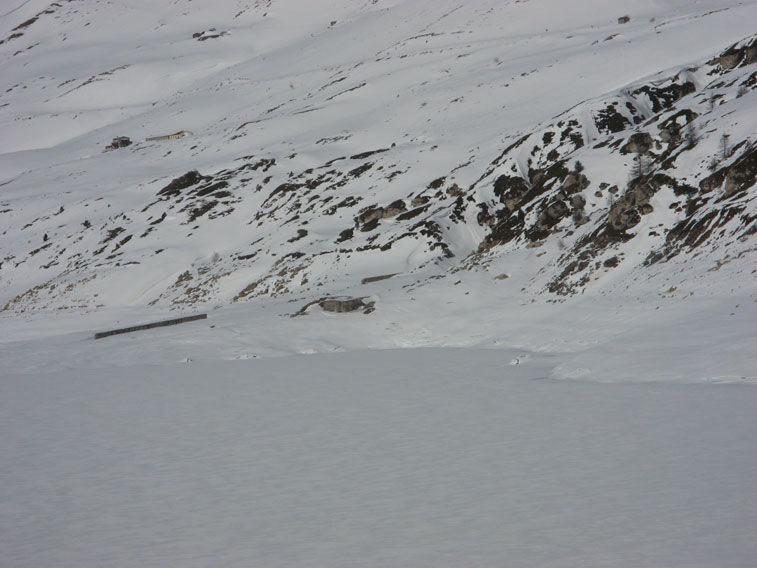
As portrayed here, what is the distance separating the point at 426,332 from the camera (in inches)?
877

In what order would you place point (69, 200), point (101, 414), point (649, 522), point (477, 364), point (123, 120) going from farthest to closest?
point (123, 120), point (69, 200), point (477, 364), point (101, 414), point (649, 522)

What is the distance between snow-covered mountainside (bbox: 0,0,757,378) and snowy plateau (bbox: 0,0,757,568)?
18 cm

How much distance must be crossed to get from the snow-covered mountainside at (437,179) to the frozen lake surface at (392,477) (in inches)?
226

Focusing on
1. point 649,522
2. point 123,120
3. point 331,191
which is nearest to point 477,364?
point 649,522

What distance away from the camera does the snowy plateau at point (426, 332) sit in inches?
279

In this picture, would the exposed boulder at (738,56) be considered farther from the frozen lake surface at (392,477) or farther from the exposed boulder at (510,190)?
the frozen lake surface at (392,477)

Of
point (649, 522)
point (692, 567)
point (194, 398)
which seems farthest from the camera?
point (194, 398)

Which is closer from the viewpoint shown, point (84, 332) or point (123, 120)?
point (84, 332)

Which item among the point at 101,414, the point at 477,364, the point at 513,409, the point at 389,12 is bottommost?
the point at 477,364

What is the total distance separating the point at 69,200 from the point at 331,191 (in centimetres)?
3153

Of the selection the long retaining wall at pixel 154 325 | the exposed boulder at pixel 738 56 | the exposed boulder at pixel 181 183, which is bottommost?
the long retaining wall at pixel 154 325

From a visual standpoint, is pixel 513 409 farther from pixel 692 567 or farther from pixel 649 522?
pixel 692 567

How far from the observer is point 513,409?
1199 centimetres

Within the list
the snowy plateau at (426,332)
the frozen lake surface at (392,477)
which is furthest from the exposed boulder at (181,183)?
the frozen lake surface at (392,477)
